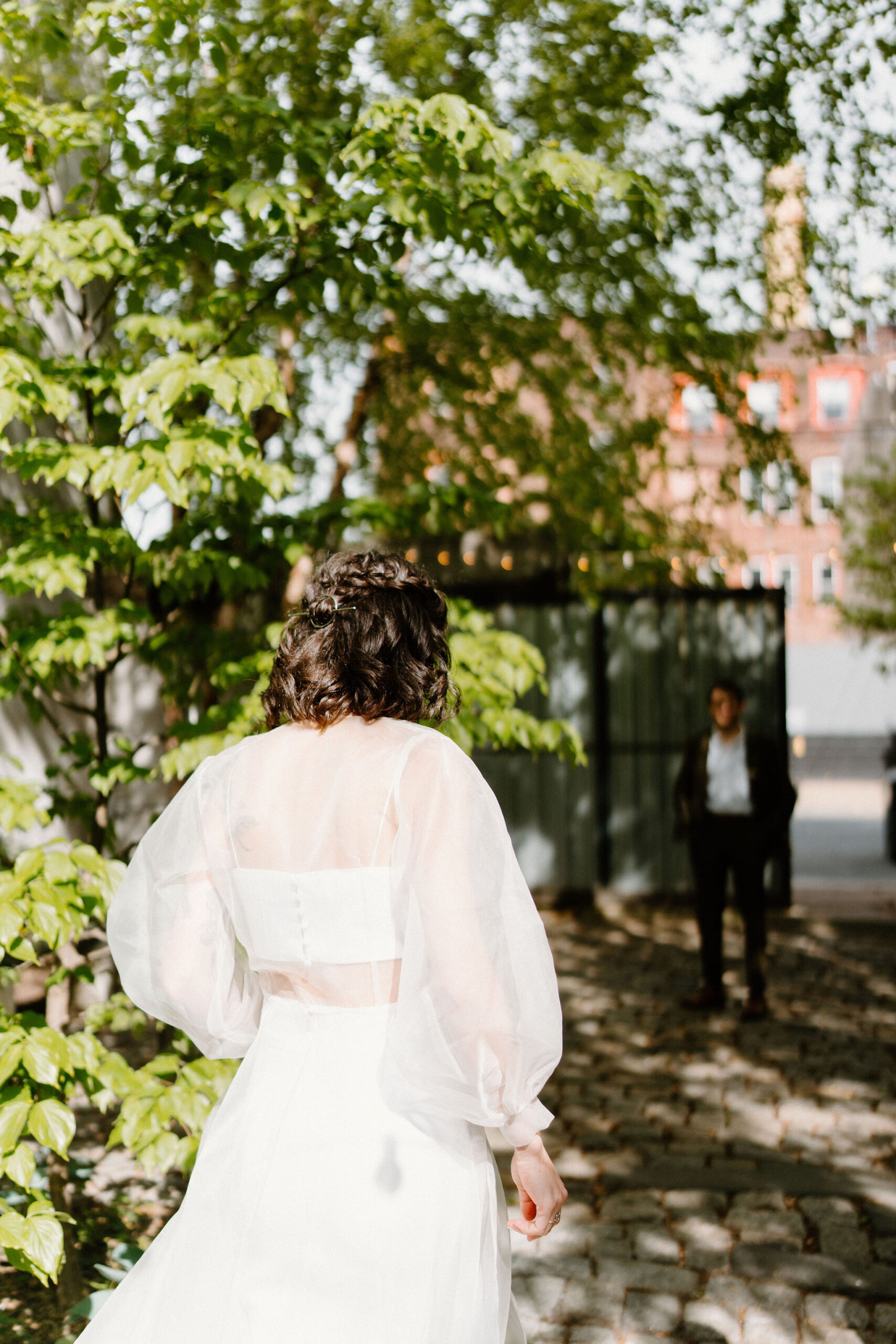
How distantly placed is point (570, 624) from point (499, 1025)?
935cm

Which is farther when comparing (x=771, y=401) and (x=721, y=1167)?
(x=771, y=401)

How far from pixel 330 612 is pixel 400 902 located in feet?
1.89

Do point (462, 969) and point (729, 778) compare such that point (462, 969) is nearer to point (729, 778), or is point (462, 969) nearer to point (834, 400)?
point (729, 778)

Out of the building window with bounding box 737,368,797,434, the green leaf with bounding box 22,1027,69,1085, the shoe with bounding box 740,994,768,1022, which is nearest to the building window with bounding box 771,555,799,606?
the building window with bounding box 737,368,797,434

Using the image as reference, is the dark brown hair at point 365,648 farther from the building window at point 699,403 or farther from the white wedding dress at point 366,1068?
the building window at point 699,403

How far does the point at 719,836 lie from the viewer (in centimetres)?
705

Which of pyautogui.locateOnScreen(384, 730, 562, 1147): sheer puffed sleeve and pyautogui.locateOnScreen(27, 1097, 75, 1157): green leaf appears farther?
pyautogui.locateOnScreen(27, 1097, 75, 1157): green leaf

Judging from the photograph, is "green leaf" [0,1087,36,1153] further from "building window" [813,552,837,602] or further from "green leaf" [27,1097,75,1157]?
"building window" [813,552,837,602]

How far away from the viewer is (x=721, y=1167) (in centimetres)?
486

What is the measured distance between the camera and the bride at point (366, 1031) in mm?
2082

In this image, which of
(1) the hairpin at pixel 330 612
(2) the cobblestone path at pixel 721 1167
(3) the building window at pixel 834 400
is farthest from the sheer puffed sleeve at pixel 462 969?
(3) the building window at pixel 834 400

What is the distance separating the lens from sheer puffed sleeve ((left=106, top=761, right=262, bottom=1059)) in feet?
7.86

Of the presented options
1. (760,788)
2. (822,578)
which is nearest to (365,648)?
(760,788)

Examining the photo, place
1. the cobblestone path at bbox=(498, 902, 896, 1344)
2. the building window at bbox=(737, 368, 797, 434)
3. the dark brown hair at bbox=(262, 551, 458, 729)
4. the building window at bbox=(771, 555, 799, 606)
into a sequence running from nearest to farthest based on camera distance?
the dark brown hair at bbox=(262, 551, 458, 729)
the cobblestone path at bbox=(498, 902, 896, 1344)
the building window at bbox=(737, 368, 797, 434)
the building window at bbox=(771, 555, 799, 606)
